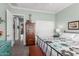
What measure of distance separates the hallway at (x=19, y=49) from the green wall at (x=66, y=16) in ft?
2.66

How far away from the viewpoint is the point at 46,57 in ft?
5.57

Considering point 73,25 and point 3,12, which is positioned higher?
point 3,12

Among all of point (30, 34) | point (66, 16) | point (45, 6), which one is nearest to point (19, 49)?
point (30, 34)

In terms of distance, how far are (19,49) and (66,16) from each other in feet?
3.76

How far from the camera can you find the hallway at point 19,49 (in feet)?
5.81

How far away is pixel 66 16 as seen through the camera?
1.74 metres

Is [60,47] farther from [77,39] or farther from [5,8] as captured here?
[5,8]

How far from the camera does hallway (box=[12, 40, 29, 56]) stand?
1.77 metres

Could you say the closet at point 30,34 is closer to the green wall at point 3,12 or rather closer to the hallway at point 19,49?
the hallway at point 19,49

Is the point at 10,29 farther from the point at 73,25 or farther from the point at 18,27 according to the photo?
the point at 73,25

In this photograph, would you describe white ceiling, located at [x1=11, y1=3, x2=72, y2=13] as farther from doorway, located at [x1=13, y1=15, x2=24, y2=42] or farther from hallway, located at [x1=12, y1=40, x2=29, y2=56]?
hallway, located at [x1=12, y1=40, x2=29, y2=56]

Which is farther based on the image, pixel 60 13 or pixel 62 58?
pixel 60 13

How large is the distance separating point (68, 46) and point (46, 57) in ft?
1.52

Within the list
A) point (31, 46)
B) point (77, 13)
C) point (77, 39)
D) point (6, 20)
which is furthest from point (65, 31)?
point (6, 20)
